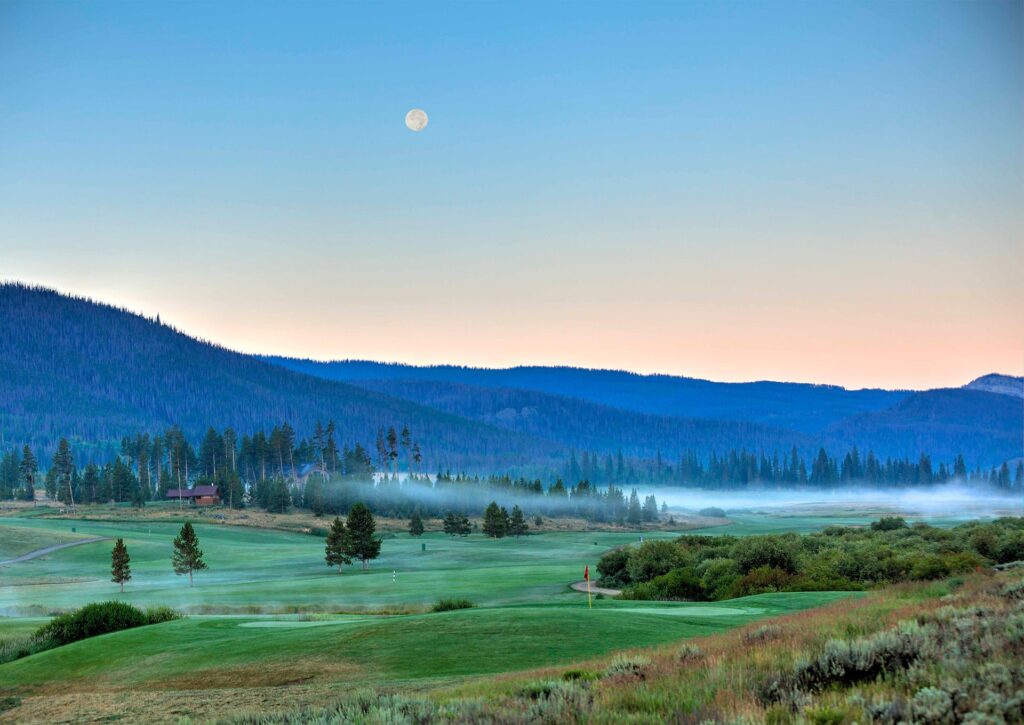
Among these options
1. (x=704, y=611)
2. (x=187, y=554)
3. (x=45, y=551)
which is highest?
(x=704, y=611)

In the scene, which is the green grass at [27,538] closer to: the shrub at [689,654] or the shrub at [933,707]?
the shrub at [689,654]

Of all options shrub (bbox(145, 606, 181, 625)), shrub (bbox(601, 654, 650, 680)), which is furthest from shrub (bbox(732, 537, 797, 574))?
shrub (bbox(601, 654, 650, 680))

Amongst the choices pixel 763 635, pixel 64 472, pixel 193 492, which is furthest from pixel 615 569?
pixel 64 472

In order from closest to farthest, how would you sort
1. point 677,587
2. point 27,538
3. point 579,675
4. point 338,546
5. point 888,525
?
point 579,675 → point 677,587 → point 888,525 → point 338,546 → point 27,538

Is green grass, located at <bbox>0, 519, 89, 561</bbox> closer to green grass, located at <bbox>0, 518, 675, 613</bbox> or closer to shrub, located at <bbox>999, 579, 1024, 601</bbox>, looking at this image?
green grass, located at <bbox>0, 518, 675, 613</bbox>

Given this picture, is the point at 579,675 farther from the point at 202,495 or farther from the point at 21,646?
the point at 202,495

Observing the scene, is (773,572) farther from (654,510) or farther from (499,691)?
(654,510)

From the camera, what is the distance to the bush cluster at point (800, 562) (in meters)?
46.4

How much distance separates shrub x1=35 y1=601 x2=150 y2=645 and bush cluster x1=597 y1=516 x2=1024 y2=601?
27555 mm

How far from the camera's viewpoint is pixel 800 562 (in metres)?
51.8

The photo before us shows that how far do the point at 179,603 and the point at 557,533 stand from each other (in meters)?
93.5

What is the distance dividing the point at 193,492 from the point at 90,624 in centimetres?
14502

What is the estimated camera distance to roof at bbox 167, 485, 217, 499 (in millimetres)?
169750

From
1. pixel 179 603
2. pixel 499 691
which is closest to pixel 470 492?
pixel 179 603
